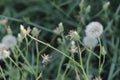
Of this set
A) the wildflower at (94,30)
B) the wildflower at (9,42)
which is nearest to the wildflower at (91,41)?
the wildflower at (94,30)

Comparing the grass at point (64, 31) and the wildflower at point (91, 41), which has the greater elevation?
the grass at point (64, 31)

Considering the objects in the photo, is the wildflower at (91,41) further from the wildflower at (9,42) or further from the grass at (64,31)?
the wildflower at (9,42)

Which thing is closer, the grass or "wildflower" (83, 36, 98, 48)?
"wildflower" (83, 36, 98, 48)

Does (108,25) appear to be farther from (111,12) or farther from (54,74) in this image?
(54,74)

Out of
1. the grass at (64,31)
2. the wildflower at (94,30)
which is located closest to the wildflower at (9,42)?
the grass at (64,31)

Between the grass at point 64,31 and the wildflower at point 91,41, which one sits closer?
the wildflower at point 91,41

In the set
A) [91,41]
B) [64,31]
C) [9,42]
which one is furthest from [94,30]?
[64,31]

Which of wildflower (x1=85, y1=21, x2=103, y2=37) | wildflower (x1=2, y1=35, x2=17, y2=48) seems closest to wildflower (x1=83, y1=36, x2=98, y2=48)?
wildflower (x1=85, y1=21, x2=103, y2=37)

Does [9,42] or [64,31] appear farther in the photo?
[64,31]

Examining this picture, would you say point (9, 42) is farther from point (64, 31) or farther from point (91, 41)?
point (64, 31)

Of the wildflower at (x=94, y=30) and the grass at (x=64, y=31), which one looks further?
the grass at (x=64, y=31)

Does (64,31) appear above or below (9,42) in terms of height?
above

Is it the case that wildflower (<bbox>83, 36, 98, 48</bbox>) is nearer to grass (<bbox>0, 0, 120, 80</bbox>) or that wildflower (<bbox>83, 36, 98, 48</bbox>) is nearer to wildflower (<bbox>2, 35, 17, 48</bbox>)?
grass (<bbox>0, 0, 120, 80</bbox>)

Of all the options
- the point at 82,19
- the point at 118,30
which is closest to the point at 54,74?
the point at 82,19
